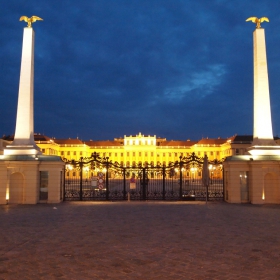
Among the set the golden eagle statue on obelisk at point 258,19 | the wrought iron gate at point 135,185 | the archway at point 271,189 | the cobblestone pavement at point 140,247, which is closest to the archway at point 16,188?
the wrought iron gate at point 135,185

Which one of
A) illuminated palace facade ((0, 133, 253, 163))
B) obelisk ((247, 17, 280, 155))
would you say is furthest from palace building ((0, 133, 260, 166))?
obelisk ((247, 17, 280, 155))

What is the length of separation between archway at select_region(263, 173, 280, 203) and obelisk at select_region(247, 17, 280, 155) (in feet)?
4.78

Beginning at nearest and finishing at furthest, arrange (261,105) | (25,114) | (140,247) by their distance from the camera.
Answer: (140,247)
(25,114)
(261,105)

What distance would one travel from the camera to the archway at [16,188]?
21406 millimetres

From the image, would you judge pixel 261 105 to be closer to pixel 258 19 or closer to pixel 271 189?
pixel 271 189

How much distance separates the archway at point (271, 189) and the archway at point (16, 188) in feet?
46.1

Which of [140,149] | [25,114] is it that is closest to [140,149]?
[140,149]

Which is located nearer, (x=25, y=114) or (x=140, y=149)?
(x=25, y=114)

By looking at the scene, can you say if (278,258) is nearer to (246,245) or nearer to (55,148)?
(246,245)

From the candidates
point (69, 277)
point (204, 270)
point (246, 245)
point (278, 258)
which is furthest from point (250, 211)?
point (69, 277)

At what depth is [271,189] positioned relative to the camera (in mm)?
21641

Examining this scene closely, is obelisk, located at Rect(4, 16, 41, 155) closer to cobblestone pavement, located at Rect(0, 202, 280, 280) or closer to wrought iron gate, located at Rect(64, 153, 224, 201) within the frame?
wrought iron gate, located at Rect(64, 153, 224, 201)

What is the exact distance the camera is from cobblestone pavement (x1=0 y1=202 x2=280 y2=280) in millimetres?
7500

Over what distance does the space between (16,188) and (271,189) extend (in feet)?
48.6
